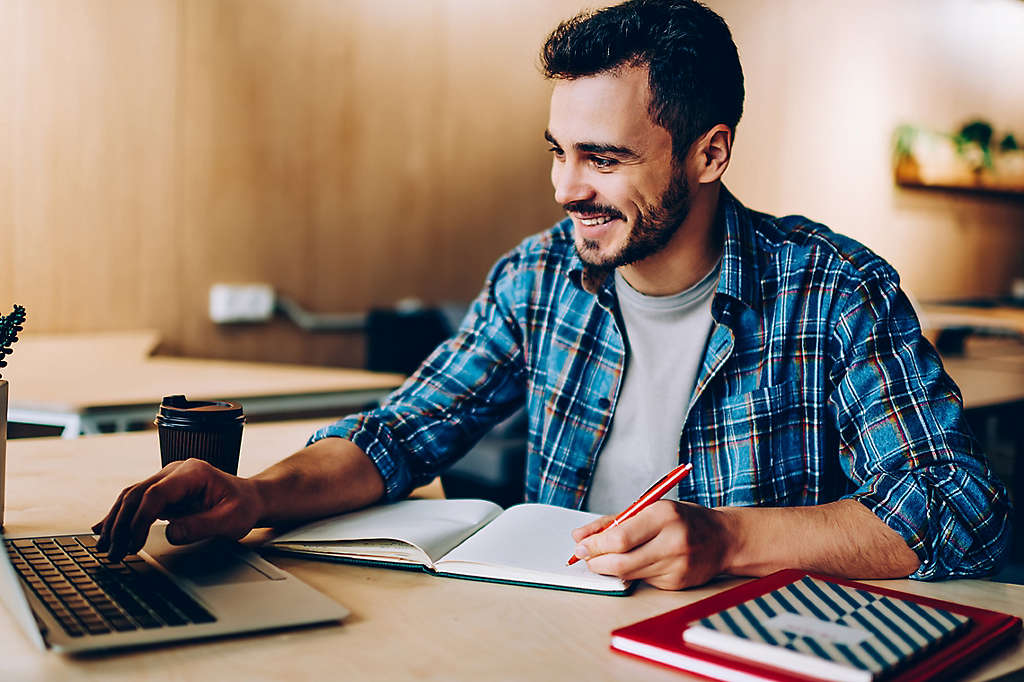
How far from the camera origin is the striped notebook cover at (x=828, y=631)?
72cm

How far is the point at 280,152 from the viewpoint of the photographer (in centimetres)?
327

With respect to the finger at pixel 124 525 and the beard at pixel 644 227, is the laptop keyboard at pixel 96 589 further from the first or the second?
the beard at pixel 644 227

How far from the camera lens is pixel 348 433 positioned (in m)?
1.32

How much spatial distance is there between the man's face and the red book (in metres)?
0.60

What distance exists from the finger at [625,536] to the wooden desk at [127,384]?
1.17 m

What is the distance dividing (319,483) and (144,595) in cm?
35

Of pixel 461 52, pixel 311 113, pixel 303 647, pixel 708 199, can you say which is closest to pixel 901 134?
pixel 461 52

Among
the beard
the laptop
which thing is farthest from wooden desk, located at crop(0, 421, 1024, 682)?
the beard

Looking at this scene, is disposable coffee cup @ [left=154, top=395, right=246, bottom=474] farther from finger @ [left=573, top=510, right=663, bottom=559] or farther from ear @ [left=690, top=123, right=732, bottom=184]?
ear @ [left=690, top=123, right=732, bottom=184]

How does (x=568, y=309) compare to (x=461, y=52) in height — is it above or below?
below

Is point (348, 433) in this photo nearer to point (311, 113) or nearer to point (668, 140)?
point (668, 140)

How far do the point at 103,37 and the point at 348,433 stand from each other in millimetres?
2043

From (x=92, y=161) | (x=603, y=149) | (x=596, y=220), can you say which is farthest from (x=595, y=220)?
(x=92, y=161)

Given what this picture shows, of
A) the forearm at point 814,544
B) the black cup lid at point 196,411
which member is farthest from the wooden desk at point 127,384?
the forearm at point 814,544
